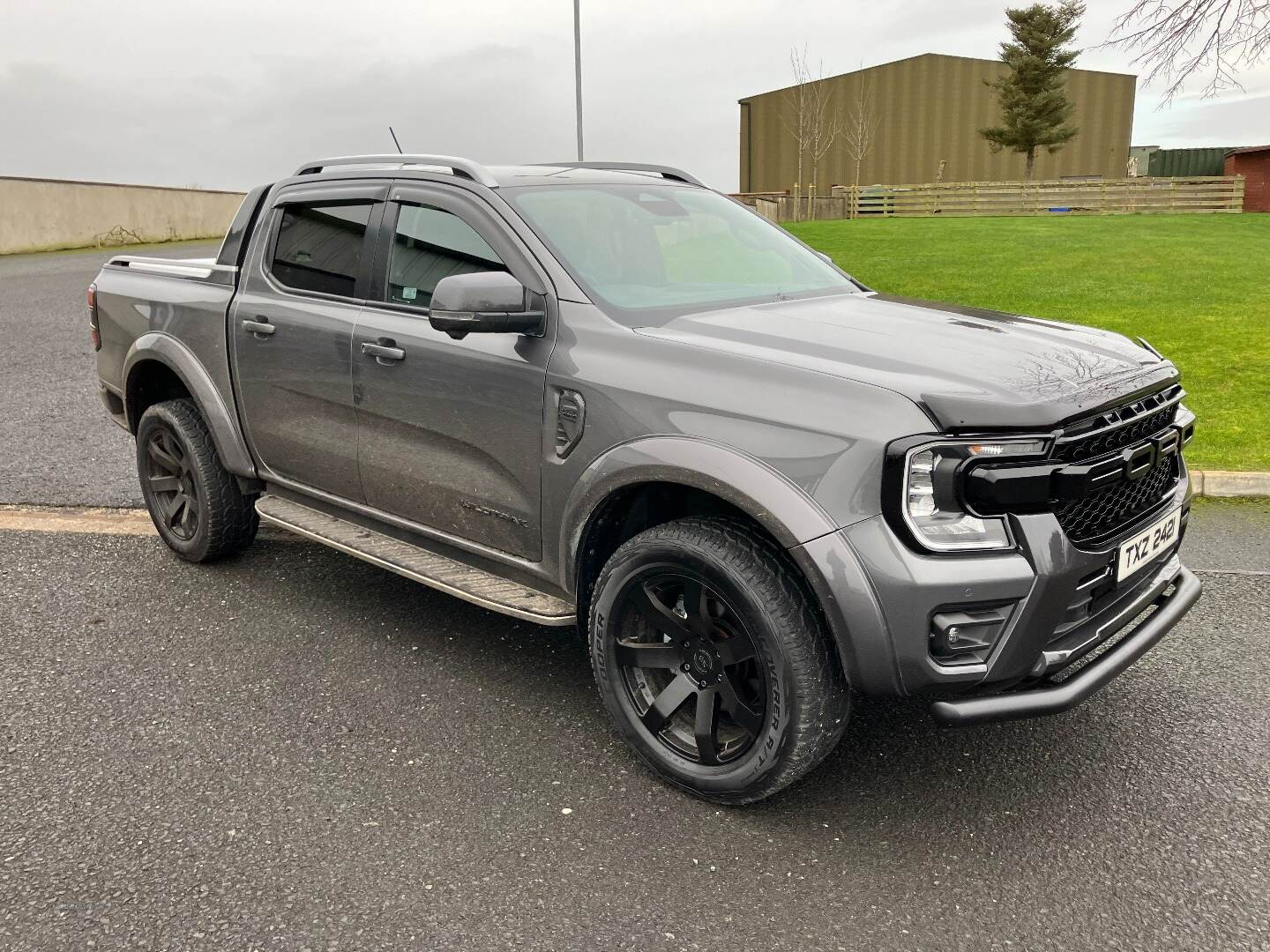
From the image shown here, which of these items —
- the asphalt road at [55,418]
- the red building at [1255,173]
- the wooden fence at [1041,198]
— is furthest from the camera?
the red building at [1255,173]

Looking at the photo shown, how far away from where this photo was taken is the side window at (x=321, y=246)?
162 inches

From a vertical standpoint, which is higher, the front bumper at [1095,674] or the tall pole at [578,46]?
the tall pole at [578,46]

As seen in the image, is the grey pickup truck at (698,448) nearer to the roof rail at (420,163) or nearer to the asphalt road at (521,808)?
the roof rail at (420,163)

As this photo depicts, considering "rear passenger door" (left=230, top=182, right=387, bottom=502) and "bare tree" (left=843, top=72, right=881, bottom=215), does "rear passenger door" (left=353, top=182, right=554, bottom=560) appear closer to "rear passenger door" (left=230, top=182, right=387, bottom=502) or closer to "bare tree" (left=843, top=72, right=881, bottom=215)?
"rear passenger door" (left=230, top=182, right=387, bottom=502)

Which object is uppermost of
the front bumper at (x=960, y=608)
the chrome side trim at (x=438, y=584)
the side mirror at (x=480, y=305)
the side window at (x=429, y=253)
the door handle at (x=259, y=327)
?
the side window at (x=429, y=253)

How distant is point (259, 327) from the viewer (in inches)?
172

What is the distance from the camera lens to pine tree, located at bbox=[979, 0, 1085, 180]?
1850 inches

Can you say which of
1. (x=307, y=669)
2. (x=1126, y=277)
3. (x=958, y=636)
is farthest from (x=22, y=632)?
(x=1126, y=277)

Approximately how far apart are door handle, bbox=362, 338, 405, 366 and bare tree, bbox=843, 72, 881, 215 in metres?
49.9

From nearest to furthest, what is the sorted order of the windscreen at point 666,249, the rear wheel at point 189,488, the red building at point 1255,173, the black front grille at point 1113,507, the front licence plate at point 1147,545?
the black front grille at point 1113,507
the front licence plate at point 1147,545
the windscreen at point 666,249
the rear wheel at point 189,488
the red building at point 1255,173

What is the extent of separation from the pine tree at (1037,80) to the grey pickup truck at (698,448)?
159ft

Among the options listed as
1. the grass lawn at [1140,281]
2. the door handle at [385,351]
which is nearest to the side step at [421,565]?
the door handle at [385,351]

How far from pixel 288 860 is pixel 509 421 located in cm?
142

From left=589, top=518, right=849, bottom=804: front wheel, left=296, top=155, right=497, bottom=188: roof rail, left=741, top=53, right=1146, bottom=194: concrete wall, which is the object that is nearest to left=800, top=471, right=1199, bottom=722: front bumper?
left=589, top=518, right=849, bottom=804: front wheel
